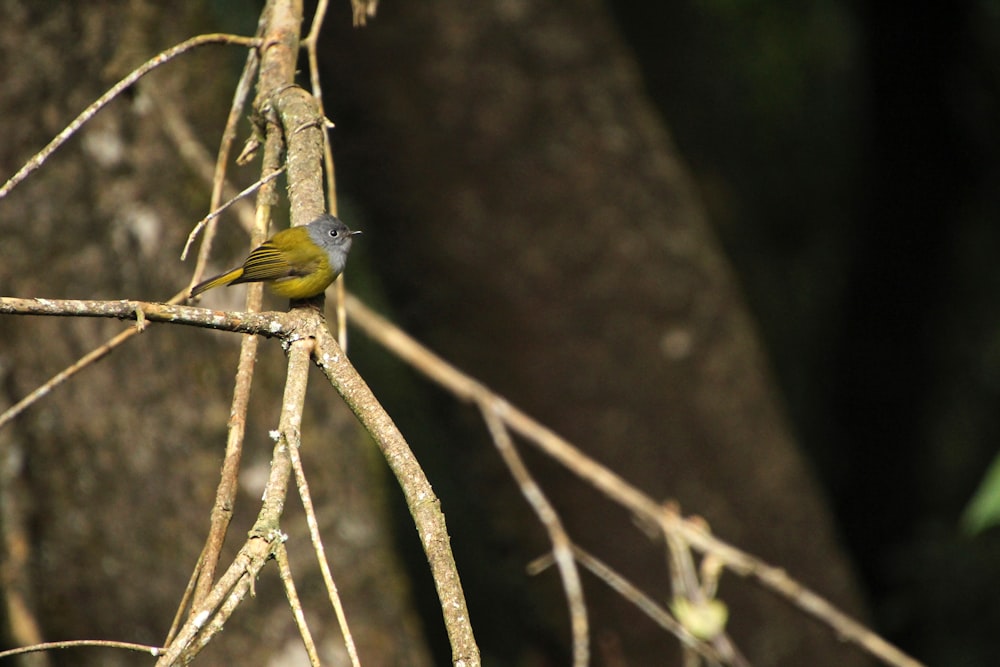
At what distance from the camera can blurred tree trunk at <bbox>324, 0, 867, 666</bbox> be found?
377 cm

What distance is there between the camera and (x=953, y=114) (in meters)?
5.58

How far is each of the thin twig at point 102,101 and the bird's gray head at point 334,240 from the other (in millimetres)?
371

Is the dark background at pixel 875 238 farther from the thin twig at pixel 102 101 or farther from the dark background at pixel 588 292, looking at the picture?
the thin twig at pixel 102 101

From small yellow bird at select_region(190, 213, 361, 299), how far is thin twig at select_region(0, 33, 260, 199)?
0.41 meters

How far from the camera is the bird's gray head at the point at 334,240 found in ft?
6.78

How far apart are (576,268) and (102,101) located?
2.53m

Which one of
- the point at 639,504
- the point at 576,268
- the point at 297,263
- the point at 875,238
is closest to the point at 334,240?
the point at 297,263

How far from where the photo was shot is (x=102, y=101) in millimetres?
1497

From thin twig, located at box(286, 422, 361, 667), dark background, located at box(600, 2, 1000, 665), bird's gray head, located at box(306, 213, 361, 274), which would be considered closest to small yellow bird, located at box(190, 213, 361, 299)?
bird's gray head, located at box(306, 213, 361, 274)

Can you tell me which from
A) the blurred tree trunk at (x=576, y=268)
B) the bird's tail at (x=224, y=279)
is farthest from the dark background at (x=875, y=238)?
the bird's tail at (x=224, y=279)

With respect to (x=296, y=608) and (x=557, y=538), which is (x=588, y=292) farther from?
(x=296, y=608)

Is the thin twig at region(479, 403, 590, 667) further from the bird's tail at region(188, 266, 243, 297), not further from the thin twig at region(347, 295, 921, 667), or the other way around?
the bird's tail at region(188, 266, 243, 297)

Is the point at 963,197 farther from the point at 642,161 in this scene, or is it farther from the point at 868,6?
the point at 642,161

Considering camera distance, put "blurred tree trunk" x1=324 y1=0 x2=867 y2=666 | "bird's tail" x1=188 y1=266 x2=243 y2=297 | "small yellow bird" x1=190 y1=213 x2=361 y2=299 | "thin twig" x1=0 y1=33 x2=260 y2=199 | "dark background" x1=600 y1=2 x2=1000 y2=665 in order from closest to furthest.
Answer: "thin twig" x1=0 y1=33 x2=260 y2=199, "small yellow bird" x1=190 y1=213 x2=361 y2=299, "bird's tail" x1=188 y1=266 x2=243 y2=297, "blurred tree trunk" x1=324 y1=0 x2=867 y2=666, "dark background" x1=600 y1=2 x2=1000 y2=665
